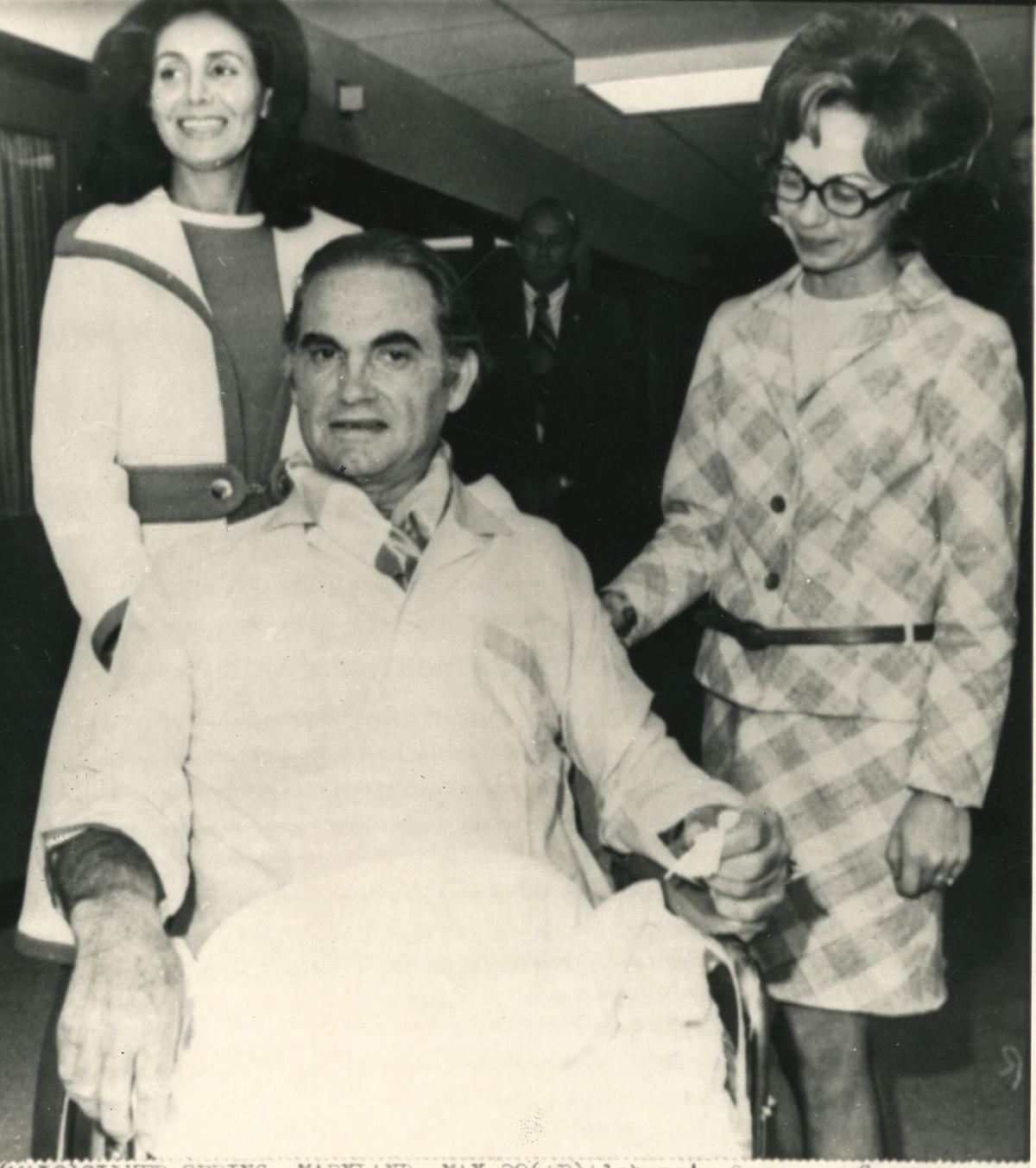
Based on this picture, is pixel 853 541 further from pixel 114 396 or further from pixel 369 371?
pixel 114 396

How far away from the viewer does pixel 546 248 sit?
5.42ft

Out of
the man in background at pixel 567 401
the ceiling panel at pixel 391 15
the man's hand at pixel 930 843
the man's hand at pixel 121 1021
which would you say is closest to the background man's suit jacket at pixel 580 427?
the man in background at pixel 567 401

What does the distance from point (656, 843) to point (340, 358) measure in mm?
681

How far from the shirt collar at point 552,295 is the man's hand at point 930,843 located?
780mm

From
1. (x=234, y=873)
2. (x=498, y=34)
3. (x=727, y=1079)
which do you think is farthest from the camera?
(x=498, y=34)

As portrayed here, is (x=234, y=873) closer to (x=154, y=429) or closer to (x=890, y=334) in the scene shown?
(x=154, y=429)

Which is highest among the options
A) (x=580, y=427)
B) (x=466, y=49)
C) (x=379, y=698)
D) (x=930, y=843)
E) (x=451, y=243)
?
(x=466, y=49)

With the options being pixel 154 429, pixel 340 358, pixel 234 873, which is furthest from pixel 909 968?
pixel 154 429

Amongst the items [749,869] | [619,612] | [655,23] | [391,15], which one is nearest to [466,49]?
[391,15]

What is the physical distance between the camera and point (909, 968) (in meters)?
1.60

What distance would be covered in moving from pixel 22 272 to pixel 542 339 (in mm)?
665

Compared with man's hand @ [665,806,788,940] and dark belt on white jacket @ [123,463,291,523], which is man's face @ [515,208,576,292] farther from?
man's hand @ [665,806,788,940]

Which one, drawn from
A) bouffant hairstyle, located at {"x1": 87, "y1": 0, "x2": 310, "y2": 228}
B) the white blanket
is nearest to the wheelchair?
the white blanket

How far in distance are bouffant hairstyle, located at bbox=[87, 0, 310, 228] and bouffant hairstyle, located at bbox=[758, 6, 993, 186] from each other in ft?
1.98
